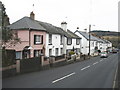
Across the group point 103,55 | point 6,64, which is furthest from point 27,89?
point 103,55

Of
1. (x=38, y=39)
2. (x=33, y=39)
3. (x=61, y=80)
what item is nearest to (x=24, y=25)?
(x=33, y=39)

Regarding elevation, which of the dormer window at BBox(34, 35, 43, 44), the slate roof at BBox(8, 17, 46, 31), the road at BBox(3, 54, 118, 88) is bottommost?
the road at BBox(3, 54, 118, 88)

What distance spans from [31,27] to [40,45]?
3.41 m

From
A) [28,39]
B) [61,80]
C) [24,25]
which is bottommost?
[61,80]

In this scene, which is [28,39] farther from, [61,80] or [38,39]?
[61,80]

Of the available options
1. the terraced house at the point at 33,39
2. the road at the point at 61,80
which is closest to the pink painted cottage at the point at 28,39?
the terraced house at the point at 33,39

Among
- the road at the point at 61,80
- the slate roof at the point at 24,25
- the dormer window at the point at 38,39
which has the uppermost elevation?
the slate roof at the point at 24,25

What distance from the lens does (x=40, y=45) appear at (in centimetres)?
3212

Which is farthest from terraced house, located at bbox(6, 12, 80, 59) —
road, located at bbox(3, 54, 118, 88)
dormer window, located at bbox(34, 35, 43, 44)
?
road, located at bbox(3, 54, 118, 88)

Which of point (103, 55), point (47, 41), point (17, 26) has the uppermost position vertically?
point (17, 26)

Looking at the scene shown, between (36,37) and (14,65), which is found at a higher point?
(36,37)

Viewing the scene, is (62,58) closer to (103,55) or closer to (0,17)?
(0,17)

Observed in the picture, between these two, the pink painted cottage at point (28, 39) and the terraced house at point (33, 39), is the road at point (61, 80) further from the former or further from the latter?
the terraced house at point (33, 39)

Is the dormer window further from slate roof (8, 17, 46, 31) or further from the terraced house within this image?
slate roof (8, 17, 46, 31)
